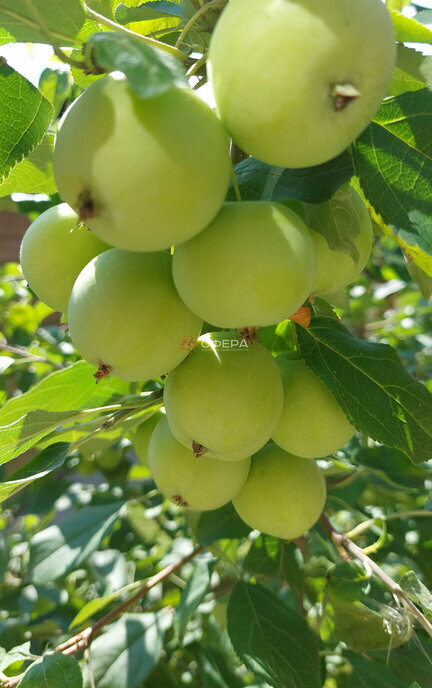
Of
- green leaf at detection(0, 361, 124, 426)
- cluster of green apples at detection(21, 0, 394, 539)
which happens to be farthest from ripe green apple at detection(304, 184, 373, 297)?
green leaf at detection(0, 361, 124, 426)

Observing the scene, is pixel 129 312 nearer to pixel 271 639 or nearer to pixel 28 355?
pixel 271 639

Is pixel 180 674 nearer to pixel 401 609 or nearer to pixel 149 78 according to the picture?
pixel 401 609

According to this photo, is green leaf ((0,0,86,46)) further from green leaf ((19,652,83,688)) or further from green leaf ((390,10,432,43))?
green leaf ((19,652,83,688))

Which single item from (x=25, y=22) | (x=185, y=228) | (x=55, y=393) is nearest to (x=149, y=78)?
(x=185, y=228)

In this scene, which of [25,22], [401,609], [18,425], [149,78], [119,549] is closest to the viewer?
[149,78]

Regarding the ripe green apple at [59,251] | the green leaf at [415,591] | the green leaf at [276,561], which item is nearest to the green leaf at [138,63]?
the ripe green apple at [59,251]

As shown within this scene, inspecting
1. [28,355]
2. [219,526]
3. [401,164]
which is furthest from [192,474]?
[28,355]

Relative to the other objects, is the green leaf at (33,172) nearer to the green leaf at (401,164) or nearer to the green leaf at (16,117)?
the green leaf at (16,117)
